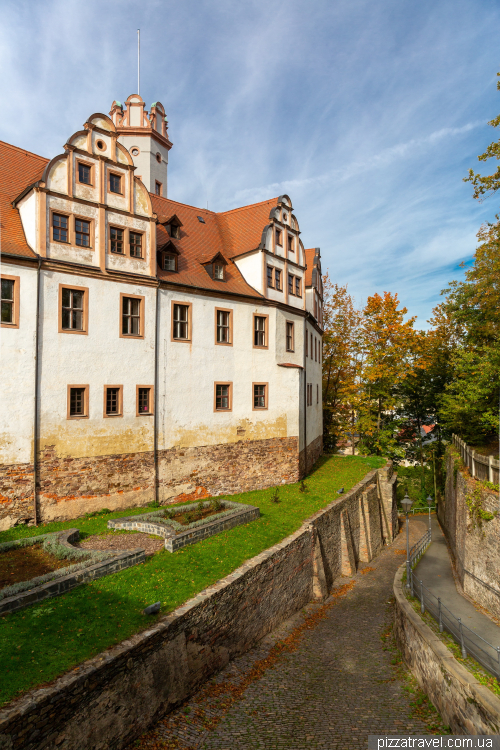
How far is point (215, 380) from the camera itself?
20859 mm

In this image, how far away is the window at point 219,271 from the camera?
71.5 feet

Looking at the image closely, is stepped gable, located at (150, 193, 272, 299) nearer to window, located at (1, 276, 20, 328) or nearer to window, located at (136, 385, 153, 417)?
window, located at (136, 385, 153, 417)

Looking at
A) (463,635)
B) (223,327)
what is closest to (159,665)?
(463,635)

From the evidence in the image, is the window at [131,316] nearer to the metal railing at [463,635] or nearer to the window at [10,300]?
the window at [10,300]

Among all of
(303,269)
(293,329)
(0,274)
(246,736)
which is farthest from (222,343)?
(246,736)

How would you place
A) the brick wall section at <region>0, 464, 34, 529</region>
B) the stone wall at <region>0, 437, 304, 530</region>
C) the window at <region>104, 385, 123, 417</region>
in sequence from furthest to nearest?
1. the window at <region>104, 385, 123, 417</region>
2. the stone wall at <region>0, 437, 304, 530</region>
3. the brick wall section at <region>0, 464, 34, 529</region>

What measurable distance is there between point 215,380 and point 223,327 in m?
2.77

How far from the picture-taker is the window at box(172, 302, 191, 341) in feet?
64.2

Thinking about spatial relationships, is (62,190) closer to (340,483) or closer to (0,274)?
(0,274)

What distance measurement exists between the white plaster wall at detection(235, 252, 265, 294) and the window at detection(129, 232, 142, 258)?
6.75 metres

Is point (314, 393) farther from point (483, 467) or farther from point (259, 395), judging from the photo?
point (483, 467)

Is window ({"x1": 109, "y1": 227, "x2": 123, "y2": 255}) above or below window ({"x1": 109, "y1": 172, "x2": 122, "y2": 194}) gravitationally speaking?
below

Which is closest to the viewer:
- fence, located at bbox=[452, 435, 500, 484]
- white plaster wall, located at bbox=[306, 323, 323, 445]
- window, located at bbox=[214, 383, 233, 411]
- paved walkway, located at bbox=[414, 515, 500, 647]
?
paved walkway, located at bbox=[414, 515, 500, 647]

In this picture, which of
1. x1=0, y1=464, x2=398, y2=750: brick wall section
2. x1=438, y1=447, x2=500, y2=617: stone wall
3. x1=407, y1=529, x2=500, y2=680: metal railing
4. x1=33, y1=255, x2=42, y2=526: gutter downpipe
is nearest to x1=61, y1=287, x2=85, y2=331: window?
x1=33, y1=255, x2=42, y2=526: gutter downpipe
